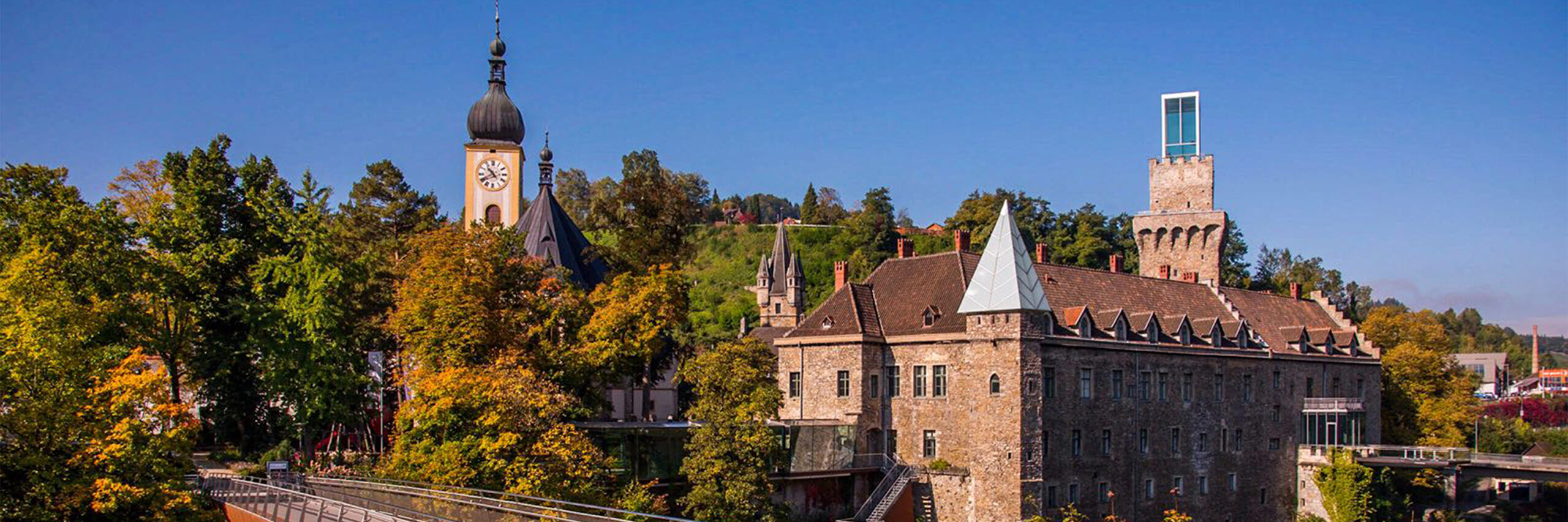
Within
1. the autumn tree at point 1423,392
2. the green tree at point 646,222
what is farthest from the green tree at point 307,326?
the autumn tree at point 1423,392

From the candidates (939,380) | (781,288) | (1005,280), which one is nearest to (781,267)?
(781,288)

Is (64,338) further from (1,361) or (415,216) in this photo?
(415,216)

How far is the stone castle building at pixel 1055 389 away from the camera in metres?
44.3

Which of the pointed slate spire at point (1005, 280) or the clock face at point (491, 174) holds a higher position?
the clock face at point (491, 174)

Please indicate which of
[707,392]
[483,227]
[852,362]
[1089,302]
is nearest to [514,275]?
[483,227]

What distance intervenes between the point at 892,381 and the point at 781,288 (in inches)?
2042

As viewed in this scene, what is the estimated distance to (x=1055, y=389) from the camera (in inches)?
1791

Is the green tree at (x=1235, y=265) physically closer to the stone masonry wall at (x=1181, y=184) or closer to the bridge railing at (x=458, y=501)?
the stone masonry wall at (x=1181, y=184)

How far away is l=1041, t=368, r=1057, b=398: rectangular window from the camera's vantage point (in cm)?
4522

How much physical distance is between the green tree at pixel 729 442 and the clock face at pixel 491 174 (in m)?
30.4

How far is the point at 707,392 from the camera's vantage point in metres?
40.1

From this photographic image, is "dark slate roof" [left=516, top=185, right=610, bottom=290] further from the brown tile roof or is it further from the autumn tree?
the autumn tree

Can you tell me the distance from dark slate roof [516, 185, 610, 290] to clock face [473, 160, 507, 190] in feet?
25.9

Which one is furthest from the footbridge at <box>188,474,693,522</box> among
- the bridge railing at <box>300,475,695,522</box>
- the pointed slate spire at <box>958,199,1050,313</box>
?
the pointed slate spire at <box>958,199,1050,313</box>
